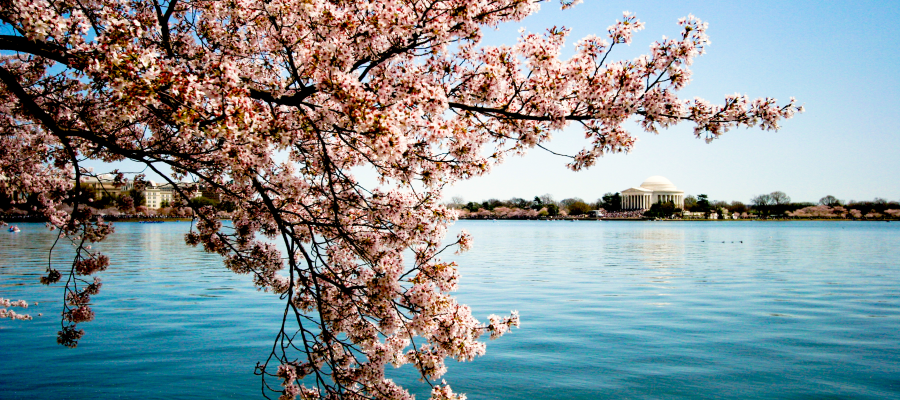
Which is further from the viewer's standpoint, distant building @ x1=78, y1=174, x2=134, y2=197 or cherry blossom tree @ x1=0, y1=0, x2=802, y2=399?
distant building @ x1=78, y1=174, x2=134, y2=197

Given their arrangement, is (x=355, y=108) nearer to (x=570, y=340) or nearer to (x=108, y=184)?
(x=108, y=184)

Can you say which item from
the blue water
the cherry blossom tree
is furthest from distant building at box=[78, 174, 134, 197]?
the blue water

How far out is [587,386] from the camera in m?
12.1

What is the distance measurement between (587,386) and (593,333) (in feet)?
15.2

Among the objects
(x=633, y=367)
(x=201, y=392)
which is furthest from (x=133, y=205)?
(x=633, y=367)

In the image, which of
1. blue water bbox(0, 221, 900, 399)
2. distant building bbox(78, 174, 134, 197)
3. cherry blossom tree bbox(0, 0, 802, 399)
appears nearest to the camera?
cherry blossom tree bbox(0, 0, 802, 399)

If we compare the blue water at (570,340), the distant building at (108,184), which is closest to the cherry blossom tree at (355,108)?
the distant building at (108,184)

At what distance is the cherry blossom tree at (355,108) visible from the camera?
15.3 ft

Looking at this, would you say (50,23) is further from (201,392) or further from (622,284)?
(622,284)

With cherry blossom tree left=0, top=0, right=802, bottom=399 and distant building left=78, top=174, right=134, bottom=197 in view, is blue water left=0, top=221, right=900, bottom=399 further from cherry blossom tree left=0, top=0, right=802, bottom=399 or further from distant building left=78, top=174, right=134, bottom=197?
cherry blossom tree left=0, top=0, right=802, bottom=399

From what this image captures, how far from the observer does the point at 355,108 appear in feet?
15.6

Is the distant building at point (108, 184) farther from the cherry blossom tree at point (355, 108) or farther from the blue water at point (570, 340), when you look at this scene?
the blue water at point (570, 340)

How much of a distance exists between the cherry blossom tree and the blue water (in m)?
5.01

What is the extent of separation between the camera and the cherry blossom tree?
4648 millimetres
